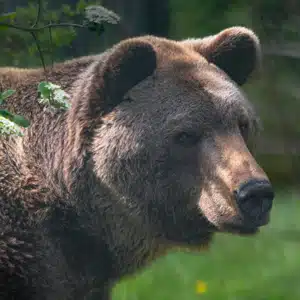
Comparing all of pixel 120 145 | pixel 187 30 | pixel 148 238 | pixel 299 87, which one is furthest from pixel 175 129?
pixel 299 87

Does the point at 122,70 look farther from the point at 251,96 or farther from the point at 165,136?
the point at 251,96

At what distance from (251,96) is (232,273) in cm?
501

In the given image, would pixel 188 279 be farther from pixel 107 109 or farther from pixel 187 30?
pixel 187 30

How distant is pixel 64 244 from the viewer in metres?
4.34

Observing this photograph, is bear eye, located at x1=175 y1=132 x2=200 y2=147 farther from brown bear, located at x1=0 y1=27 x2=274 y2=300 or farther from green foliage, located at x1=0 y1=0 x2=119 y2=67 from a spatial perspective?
green foliage, located at x1=0 y1=0 x2=119 y2=67

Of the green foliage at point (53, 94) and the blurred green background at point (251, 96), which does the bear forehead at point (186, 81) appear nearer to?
the blurred green background at point (251, 96)

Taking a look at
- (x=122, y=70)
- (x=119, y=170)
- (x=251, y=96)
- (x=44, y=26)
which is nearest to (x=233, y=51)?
(x=122, y=70)

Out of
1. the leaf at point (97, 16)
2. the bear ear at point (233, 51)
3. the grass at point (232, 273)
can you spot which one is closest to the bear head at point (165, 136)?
the bear ear at point (233, 51)

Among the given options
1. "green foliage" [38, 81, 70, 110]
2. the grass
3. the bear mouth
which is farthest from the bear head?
the grass

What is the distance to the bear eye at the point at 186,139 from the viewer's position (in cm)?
Answer: 428

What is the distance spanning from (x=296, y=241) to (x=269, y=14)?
4.19 meters

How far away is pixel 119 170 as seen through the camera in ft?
14.1

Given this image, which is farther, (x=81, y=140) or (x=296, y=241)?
(x=296, y=241)

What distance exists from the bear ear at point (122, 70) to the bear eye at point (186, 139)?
382mm
